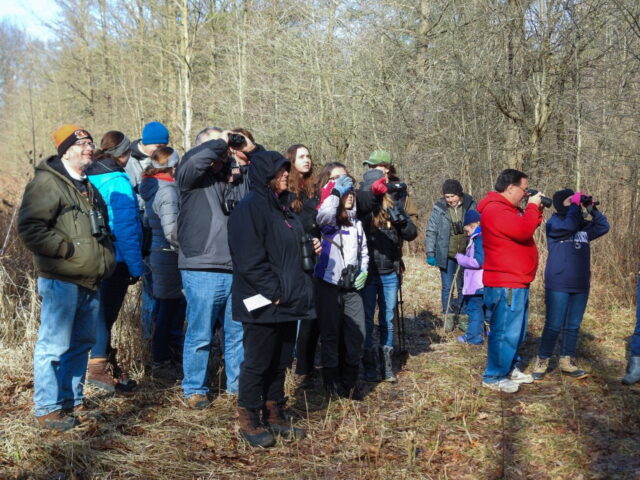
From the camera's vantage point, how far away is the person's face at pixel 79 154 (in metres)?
4.30

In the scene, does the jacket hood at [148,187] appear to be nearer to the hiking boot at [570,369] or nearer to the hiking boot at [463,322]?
the hiking boot at [570,369]

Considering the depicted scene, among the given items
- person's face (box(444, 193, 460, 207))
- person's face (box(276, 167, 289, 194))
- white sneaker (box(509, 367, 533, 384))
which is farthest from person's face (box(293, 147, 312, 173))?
person's face (box(444, 193, 460, 207))

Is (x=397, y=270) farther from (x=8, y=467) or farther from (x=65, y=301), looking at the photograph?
(x=8, y=467)

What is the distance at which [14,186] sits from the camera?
1561 cm

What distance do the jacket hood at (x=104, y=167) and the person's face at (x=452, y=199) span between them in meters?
4.17

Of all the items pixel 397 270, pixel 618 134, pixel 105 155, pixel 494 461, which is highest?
pixel 618 134

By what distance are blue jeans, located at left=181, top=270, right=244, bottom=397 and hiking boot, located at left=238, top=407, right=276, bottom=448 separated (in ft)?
2.43

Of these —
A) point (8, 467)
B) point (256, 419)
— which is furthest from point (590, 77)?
point (8, 467)

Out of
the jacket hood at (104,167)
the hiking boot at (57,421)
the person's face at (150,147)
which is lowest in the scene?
the hiking boot at (57,421)

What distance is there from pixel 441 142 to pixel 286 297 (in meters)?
10.3

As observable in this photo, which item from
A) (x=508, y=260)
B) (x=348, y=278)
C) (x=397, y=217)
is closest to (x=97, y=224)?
(x=348, y=278)

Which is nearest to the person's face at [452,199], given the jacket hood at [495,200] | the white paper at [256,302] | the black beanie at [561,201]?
the black beanie at [561,201]

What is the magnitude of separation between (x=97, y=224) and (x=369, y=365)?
111 inches

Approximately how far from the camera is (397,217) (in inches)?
227
